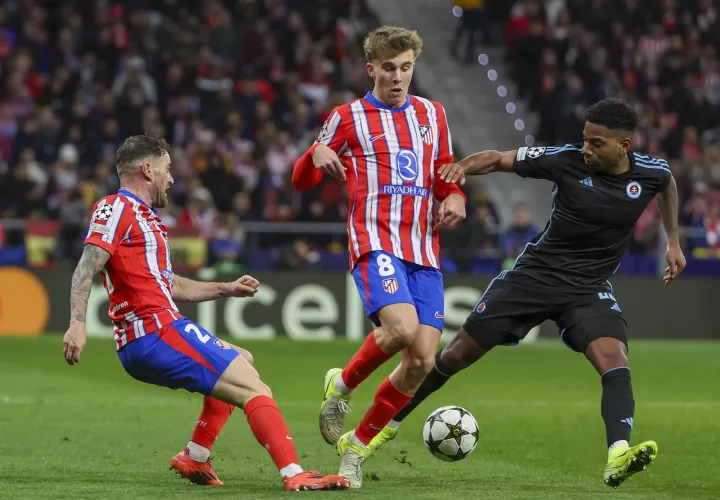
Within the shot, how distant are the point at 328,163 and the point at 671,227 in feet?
6.46

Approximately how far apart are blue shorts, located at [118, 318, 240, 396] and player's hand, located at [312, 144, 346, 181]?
107 cm

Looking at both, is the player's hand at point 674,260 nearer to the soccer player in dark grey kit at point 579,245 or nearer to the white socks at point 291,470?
the soccer player in dark grey kit at point 579,245

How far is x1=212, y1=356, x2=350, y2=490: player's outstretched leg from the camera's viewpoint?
5.88m

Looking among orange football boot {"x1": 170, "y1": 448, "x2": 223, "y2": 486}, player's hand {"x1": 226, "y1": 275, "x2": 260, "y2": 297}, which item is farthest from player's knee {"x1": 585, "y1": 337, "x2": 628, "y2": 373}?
orange football boot {"x1": 170, "y1": 448, "x2": 223, "y2": 486}

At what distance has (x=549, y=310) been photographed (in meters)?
6.91

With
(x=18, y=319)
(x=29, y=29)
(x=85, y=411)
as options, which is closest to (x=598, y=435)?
(x=85, y=411)

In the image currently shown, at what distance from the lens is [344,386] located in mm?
6859

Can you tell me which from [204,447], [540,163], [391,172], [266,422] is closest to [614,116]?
[540,163]

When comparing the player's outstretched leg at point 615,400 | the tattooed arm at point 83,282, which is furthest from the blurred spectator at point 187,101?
the tattooed arm at point 83,282

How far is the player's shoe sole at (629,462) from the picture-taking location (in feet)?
18.8

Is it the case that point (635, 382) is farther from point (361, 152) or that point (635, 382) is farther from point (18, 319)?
point (18, 319)

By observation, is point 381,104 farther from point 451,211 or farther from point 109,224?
point 109,224

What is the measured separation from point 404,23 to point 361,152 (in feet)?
56.4

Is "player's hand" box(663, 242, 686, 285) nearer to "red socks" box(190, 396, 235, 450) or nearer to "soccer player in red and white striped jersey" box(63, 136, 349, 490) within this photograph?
"soccer player in red and white striped jersey" box(63, 136, 349, 490)
